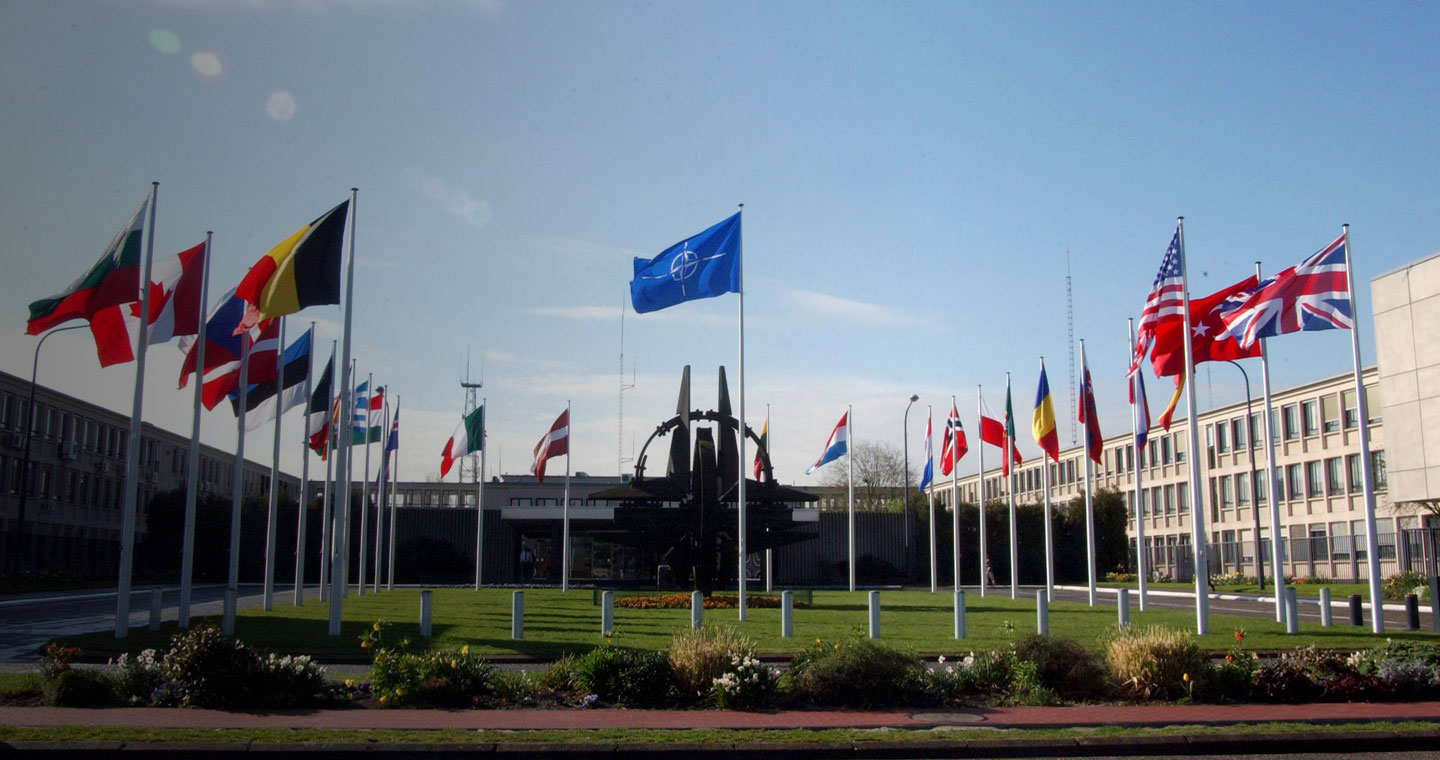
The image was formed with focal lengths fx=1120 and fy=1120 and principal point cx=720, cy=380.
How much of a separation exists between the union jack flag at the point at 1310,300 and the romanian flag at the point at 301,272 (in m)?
18.6

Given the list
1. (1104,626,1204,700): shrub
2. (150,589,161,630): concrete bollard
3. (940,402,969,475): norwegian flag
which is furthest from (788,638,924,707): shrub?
(940,402,969,475): norwegian flag

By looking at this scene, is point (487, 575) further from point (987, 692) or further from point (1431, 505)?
point (987, 692)

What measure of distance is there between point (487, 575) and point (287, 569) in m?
12.9

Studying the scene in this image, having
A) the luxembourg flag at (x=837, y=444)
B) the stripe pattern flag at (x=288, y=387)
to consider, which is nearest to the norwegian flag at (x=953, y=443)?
the luxembourg flag at (x=837, y=444)

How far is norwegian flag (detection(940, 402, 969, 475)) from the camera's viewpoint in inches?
1491

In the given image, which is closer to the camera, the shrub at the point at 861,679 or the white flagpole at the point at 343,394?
the shrub at the point at 861,679

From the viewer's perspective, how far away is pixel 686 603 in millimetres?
32500

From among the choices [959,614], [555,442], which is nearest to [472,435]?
[555,442]

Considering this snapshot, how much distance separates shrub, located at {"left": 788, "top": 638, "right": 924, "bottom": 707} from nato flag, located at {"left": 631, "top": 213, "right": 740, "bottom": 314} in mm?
11463

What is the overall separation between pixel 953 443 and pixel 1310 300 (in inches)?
642

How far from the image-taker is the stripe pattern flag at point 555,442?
3966 centimetres

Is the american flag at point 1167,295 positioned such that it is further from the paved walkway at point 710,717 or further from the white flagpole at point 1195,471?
the paved walkway at point 710,717

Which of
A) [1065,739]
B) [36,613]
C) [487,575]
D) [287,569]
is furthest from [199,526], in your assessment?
[1065,739]

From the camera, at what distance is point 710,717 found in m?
12.9
